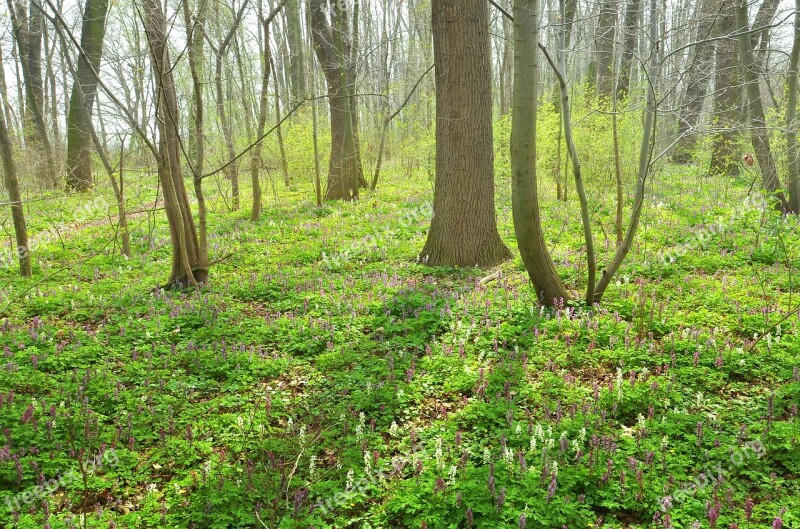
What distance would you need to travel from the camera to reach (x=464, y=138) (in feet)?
24.7

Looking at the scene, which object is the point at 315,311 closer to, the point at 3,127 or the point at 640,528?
the point at 640,528

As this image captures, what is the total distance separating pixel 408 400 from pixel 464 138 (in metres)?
4.68

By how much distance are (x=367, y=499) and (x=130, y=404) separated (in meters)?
2.34

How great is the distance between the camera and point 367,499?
10.5ft

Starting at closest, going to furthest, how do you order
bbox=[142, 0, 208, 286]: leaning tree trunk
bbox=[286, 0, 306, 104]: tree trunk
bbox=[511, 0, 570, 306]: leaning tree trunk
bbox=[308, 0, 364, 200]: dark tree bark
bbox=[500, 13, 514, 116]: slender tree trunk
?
bbox=[511, 0, 570, 306]: leaning tree trunk → bbox=[142, 0, 208, 286]: leaning tree trunk → bbox=[308, 0, 364, 200]: dark tree bark → bbox=[286, 0, 306, 104]: tree trunk → bbox=[500, 13, 514, 116]: slender tree trunk

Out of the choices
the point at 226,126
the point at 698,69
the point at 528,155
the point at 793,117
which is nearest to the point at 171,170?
the point at 528,155

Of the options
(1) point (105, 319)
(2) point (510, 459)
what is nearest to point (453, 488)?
(2) point (510, 459)

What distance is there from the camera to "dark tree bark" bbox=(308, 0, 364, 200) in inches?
596

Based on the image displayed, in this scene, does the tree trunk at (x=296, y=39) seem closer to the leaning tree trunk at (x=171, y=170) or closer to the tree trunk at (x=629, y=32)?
the tree trunk at (x=629, y=32)

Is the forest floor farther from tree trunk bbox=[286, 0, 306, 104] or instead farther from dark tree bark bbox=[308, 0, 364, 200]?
tree trunk bbox=[286, 0, 306, 104]

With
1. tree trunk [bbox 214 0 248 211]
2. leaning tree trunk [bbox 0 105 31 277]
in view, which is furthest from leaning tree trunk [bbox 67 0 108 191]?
leaning tree trunk [bbox 0 105 31 277]

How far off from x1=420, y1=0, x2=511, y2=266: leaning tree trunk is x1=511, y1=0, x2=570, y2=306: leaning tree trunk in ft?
6.91

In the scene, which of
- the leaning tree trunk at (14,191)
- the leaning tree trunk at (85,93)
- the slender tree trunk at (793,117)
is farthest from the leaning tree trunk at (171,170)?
the leaning tree trunk at (85,93)

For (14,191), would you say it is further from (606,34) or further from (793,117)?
(793,117)
